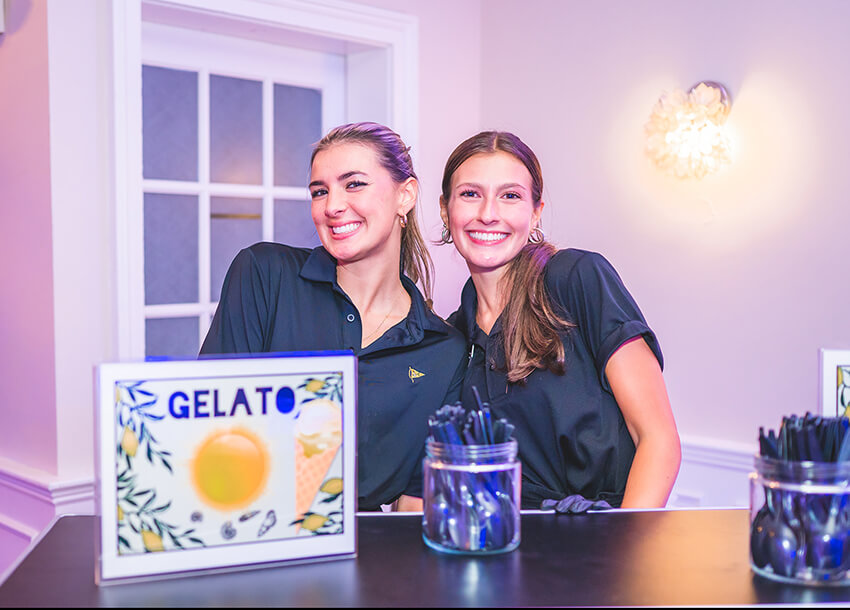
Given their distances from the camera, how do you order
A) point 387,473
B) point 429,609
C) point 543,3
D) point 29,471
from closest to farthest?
point 429,609 < point 387,473 < point 29,471 < point 543,3

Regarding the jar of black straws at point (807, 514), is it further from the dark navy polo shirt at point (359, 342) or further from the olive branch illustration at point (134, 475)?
the dark navy polo shirt at point (359, 342)

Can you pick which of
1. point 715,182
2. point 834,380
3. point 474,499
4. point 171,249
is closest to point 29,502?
point 171,249

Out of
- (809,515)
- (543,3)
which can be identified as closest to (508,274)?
(809,515)

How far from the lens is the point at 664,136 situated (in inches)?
119

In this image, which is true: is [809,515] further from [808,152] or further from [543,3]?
[543,3]

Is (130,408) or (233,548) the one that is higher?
(130,408)

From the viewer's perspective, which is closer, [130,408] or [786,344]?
[130,408]

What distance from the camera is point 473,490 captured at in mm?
1085

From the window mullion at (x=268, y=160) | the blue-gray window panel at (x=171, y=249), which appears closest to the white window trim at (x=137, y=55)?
the window mullion at (x=268, y=160)

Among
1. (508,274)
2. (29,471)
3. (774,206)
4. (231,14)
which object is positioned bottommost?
(29,471)

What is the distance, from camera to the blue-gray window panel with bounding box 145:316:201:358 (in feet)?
9.80

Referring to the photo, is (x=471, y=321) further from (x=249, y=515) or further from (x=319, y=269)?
(x=249, y=515)

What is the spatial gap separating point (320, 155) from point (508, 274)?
46 cm

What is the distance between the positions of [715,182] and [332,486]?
223cm
